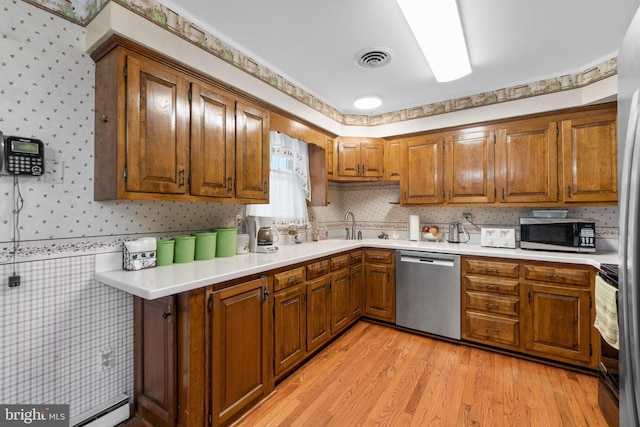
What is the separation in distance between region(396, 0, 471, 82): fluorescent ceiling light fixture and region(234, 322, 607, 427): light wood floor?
99.9 inches

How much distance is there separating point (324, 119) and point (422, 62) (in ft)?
4.03

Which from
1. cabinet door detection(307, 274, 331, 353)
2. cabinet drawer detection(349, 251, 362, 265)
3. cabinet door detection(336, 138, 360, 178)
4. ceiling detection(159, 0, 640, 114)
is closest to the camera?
ceiling detection(159, 0, 640, 114)

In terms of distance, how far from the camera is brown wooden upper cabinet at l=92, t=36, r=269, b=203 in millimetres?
1640

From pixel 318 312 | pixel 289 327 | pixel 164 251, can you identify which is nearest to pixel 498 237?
pixel 318 312

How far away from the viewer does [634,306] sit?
1.80 ft

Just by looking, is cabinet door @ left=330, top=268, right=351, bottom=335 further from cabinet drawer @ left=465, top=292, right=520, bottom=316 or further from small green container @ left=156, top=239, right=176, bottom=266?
small green container @ left=156, top=239, right=176, bottom=266

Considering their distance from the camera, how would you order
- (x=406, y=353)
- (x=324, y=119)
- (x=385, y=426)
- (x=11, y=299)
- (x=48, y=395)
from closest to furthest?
1. (x=11, y=299)
2. (x=48, y=395)
3. (x=385, y=426)
4. (x=406, y=353)
5. (x=324, y=119)

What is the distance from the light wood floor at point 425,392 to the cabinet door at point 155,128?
63.2 inches

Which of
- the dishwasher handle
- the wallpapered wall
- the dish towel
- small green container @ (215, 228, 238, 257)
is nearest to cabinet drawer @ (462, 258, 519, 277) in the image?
the dishwasher handle

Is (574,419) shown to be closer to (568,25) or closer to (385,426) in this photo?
(385,426)

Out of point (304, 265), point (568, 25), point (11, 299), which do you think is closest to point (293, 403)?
point (304, 265)

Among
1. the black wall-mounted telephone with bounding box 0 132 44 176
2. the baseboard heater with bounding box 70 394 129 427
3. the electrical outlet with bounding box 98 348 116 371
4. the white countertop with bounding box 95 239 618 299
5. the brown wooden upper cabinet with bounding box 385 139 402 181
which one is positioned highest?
the brown wooden upper cabinet with bounding box 385 139 402 181

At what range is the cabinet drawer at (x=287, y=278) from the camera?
213cm

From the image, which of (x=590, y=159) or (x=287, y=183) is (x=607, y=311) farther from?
(x=287, y=183)
